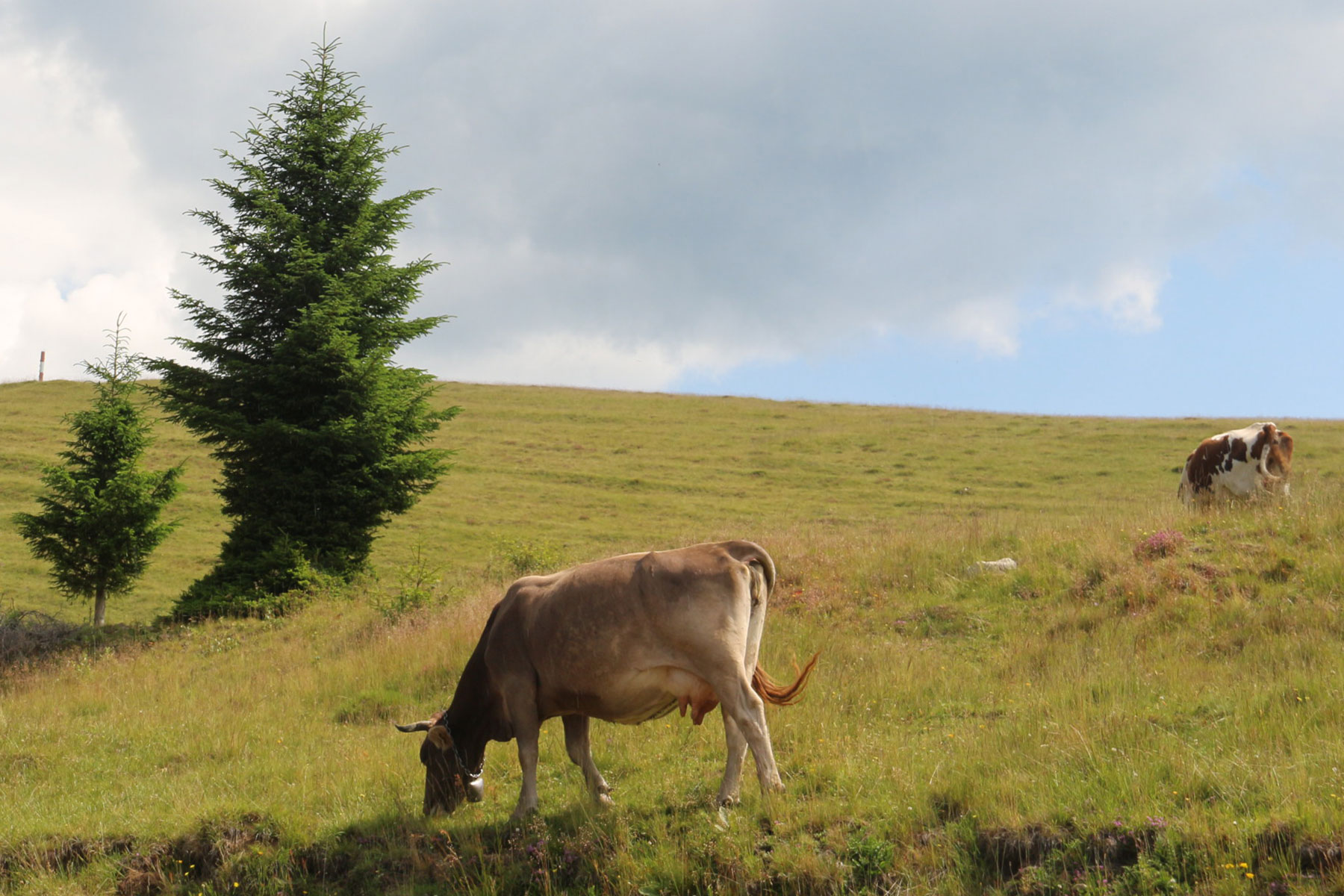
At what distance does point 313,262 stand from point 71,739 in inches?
474

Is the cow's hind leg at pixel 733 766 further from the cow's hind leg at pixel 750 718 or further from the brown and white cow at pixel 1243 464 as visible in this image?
the brown and white cow at pixel 1243 464

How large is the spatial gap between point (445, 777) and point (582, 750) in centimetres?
125

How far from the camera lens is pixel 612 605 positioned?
7691 mm

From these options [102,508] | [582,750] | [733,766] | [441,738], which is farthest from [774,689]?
[102,508]

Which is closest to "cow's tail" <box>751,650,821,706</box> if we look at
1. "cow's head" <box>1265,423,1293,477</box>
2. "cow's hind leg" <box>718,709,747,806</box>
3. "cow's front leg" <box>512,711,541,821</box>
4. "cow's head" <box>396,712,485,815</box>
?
"cow's hind leg" <box>718,709,747,806</box>

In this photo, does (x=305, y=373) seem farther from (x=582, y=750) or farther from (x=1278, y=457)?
(x=1278, y=457)

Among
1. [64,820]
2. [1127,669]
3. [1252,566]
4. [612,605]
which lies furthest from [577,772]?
[1252,566]

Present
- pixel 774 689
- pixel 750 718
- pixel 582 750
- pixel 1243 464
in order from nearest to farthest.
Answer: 1. pixel 750 718
2. pixel 774 689
3. pixel 582 750
4. pixel 1243 464

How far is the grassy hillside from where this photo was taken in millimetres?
6594

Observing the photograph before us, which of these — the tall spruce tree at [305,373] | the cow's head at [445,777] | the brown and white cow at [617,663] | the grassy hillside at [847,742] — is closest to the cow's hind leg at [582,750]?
the brown and white cow at [617,663]

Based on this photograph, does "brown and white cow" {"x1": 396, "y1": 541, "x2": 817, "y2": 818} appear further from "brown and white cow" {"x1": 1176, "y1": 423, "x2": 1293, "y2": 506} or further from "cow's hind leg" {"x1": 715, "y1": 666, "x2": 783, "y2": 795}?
"brown and white cow" {"x1": 1176, "y1": 423, "x2": 1293, "y2": 506}

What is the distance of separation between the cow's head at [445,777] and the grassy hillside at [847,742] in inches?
9.7

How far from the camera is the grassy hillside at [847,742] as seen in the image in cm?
659

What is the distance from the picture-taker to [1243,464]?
1695cm
